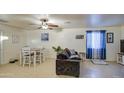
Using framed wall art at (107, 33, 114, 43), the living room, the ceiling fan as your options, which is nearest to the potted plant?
the living room

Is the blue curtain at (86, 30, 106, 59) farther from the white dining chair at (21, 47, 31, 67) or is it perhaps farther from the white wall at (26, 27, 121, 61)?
the white dining chair at (21, 47, 31, 67)

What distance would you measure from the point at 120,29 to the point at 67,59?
5.49ft

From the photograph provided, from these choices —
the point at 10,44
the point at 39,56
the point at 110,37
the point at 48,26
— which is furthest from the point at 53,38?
the point at 110,37

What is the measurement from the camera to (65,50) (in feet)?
11.4

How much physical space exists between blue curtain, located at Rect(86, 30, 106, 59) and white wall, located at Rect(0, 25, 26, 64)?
1.61 metres

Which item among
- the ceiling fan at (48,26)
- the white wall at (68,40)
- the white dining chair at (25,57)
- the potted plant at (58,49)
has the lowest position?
the white dining chair at (25,57)

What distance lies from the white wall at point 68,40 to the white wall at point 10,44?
7.3 inches

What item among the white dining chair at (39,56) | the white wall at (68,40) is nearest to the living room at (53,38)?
the white wall at (68,40)

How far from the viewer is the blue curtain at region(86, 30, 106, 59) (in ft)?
10.2

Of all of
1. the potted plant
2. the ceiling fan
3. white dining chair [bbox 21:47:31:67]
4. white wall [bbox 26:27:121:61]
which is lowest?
white dining chair [bbox 21:47:31:67]

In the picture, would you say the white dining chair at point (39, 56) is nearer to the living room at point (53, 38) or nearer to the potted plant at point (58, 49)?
the living room at point (53, 38)

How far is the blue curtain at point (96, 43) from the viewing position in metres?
3.11

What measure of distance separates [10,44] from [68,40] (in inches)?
58.3
